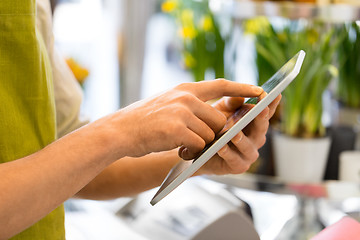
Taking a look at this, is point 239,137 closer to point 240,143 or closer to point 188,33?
point 240,143

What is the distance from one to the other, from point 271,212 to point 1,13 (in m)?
0.80

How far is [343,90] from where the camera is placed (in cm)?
167

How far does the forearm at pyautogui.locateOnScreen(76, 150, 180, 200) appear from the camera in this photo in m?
0.82

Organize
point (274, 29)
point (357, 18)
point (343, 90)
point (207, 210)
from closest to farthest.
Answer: point (207, 210)
point (357, 18)
point (274, 29)
point (343, 90)

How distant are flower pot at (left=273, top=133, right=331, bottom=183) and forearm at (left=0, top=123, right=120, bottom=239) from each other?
917 millimetres

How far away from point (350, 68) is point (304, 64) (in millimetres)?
332

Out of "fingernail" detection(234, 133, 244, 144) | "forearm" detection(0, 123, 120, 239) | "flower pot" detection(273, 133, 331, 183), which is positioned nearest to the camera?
"forearm" detection(0, 123, 120, 239)

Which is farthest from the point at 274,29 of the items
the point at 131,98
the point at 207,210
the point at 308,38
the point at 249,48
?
the point at 131,98

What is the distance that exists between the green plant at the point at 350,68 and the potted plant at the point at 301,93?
0.45ft

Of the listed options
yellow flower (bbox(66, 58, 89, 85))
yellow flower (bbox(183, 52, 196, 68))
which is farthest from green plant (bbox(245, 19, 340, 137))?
yellow flower (bbox(66, 58, 89, 85))

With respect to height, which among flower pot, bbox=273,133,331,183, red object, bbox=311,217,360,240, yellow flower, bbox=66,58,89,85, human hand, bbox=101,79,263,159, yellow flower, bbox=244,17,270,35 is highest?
human hand, bbox=101,79,263,159

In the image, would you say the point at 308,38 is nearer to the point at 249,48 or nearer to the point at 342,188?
the point at 249,48

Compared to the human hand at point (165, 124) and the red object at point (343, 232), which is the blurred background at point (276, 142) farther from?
the human hand at point (165, 124)

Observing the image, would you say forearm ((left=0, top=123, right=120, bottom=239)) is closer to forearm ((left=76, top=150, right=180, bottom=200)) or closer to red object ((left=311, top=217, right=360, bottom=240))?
forearm ((left=76, top=150, right=180, bottom=200))
